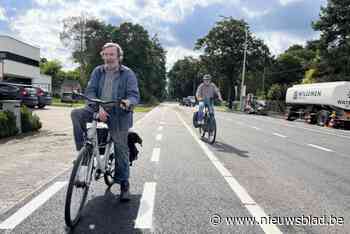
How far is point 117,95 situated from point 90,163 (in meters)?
0.98

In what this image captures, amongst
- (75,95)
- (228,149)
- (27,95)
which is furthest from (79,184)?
(27,95)

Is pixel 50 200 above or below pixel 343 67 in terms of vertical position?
below

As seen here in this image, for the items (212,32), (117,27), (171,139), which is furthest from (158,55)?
(171,139)

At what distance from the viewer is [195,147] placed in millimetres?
9898

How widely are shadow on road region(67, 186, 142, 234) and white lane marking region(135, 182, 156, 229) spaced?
6 cm

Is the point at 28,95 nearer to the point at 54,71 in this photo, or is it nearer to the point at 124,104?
the point at 124,104

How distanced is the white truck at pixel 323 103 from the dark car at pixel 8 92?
2036 cm

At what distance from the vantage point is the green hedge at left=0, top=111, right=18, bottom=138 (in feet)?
33.7

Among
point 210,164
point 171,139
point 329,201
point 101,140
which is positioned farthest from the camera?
point 171,139

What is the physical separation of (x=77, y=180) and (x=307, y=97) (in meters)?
28.0

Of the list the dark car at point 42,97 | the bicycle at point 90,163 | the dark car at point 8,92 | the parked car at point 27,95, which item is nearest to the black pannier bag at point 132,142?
the bicycle at point 90,163

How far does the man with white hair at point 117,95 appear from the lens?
14.9ft

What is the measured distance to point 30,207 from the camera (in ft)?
14.4

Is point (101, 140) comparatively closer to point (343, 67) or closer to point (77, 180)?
point (77, 180)
